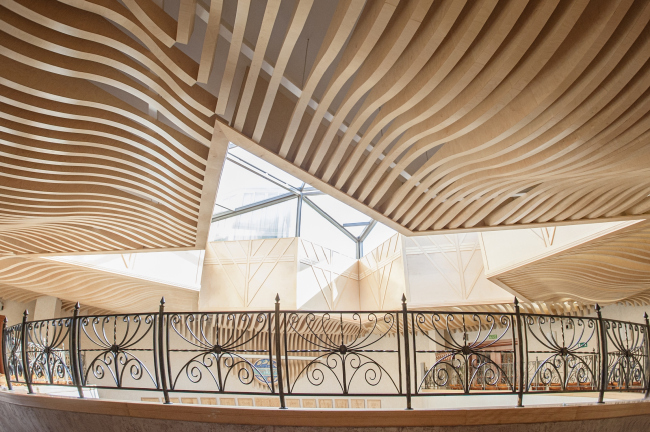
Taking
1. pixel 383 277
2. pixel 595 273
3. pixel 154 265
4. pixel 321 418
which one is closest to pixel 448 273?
pixel 383 277

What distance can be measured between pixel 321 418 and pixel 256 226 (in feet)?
41.6

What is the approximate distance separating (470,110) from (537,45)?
833mm

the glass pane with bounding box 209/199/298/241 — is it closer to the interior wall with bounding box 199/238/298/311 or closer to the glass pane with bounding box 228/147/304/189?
the interior wall with bounding box 199/238/298/311

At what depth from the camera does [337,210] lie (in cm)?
1728

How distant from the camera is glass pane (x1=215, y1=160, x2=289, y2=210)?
14961 millimetres

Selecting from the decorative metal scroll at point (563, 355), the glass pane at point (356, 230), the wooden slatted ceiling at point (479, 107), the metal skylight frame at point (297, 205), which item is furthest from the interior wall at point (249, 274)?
the wooden slatted ceiling at point (479, 107)

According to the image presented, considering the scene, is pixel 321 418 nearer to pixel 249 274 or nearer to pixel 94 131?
pixel 94 131

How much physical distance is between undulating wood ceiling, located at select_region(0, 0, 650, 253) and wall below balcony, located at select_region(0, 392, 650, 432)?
98.1 inches

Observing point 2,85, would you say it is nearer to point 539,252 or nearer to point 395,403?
point 539,252

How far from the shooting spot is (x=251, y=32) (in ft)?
13.8

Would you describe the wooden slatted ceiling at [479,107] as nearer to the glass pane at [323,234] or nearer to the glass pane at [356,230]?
the glass pane at [323,234]

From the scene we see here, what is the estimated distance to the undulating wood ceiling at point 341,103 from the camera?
306cm

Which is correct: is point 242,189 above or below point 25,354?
above

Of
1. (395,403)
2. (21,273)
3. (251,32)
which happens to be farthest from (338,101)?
(395,403)
